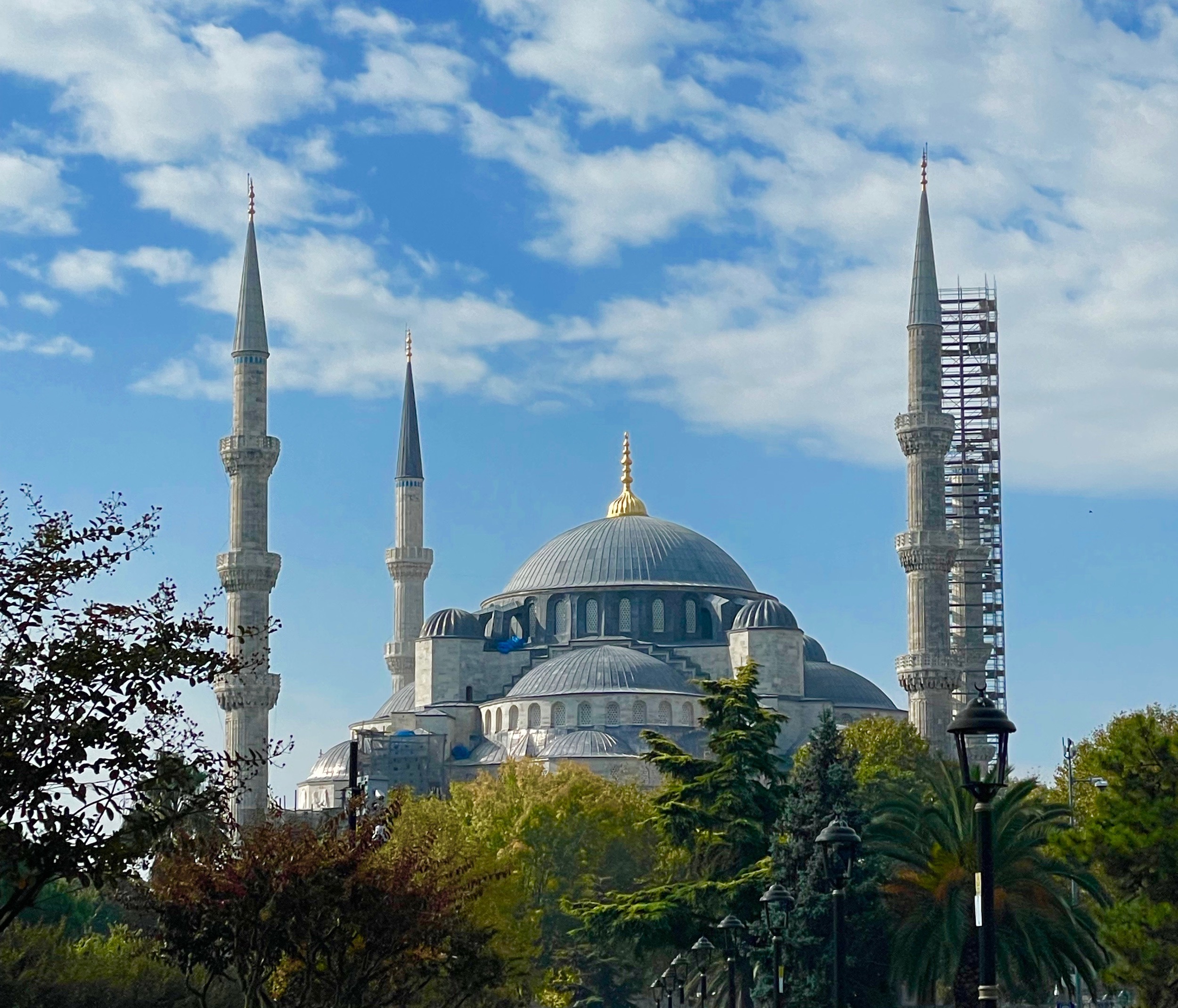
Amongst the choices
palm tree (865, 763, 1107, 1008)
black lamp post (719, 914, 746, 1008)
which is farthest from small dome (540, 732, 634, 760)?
palm tree (865, 763, 1107, 1008)

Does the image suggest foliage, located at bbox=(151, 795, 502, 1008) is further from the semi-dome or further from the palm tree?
the semi-dome

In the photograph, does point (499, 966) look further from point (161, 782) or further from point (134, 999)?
point (161, 782)

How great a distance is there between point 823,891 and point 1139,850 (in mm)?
7874

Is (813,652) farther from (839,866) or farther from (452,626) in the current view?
(839,866)

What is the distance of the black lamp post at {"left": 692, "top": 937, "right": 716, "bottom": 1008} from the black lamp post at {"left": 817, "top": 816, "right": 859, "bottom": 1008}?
56.8 ft

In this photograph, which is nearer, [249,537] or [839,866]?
[839,866]

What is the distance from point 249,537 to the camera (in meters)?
72.3

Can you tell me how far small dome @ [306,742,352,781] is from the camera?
8212 cm

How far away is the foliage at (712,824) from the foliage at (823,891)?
955 mm

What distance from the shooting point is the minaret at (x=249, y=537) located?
233 ft

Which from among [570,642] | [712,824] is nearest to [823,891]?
[712,824]

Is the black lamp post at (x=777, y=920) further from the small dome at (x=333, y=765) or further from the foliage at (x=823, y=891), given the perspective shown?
the small dome at (x=333, y=765)

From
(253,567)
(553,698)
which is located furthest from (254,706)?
(553,698)

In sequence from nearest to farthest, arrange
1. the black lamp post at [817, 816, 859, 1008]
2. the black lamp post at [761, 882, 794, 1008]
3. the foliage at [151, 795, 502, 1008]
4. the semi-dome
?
1. the black lamp post at [817, 816, 859, 1008]
2. the foliage at [151, 795, 502, 1008]
3. the black lamp post at [761, 882, 794, 1008]
4. the semi-dome
